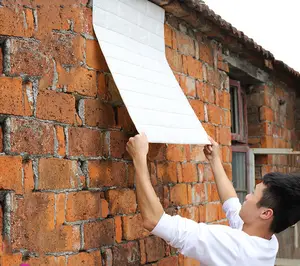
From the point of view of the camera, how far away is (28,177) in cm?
266

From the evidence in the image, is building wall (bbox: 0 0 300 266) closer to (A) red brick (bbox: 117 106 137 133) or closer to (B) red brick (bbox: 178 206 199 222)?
(A) red brick (bbox: 117 106 137 133)

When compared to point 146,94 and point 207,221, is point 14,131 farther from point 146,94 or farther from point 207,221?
point 207,221

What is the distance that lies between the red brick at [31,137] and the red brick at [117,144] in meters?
0.52

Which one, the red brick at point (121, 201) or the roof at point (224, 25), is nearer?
the red brick at point (121, 201)

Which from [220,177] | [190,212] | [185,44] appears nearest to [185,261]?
[190,212]

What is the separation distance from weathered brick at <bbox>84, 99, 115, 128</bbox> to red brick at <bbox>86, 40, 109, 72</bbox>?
22 centimetres

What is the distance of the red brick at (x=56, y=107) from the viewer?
9.06 feet

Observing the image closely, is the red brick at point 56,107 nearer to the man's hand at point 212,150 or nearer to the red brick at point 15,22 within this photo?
the red brick at point 15,22

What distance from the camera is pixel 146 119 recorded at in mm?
→ 3092

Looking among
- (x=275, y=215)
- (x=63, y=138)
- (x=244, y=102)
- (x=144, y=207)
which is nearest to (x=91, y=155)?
(x=63, y=138)

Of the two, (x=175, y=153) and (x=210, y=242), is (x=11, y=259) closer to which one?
(x=210, y=242)

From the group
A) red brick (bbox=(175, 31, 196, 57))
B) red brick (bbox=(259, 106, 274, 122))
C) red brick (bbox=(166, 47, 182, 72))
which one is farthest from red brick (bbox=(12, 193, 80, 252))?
red brick (bbox=(259, 106, 274, 122))

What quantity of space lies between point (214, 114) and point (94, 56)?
182 cm

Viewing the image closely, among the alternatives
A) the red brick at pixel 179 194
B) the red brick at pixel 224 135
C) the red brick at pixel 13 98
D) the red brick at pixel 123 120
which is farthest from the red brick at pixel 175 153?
the red brick at pixel 13 98
